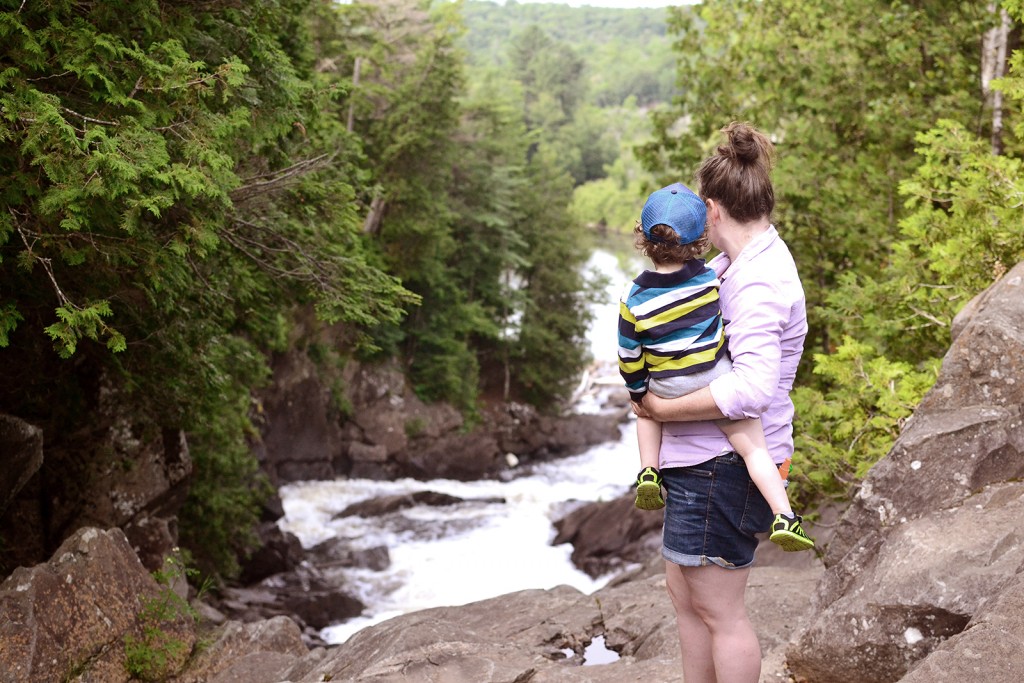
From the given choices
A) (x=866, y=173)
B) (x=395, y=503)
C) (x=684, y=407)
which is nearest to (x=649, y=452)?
(x=684, y=407)

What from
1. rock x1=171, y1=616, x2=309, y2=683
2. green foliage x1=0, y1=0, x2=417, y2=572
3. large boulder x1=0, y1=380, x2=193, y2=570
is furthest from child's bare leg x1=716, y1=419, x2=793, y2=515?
large boulder x1=0, y1=380, x2=193, y2=570

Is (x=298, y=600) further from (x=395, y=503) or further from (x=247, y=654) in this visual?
(x=247, y=654)

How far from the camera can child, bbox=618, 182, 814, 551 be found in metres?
3.16

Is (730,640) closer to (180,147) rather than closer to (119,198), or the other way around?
(119,198)

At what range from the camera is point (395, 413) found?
26.9 meters

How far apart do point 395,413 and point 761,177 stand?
24102 mm

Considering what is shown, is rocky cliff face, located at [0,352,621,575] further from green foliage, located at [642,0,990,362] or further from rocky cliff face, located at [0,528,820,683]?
green foliage, located at [642,0,990,362]

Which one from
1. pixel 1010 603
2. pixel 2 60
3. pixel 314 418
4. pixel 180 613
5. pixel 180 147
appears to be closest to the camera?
pixel 1010 603

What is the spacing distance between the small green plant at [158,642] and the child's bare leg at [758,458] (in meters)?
4.96

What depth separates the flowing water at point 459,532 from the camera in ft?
54.1

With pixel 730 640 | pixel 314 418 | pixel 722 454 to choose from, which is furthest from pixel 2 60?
pixel 314 418

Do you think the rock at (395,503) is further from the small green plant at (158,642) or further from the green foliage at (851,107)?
the small green plant at (158,642)

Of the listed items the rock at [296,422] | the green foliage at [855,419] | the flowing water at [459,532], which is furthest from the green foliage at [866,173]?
the rock at [296,422]

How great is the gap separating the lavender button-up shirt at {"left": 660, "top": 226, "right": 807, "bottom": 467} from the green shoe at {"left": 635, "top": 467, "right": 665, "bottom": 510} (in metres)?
0.06
